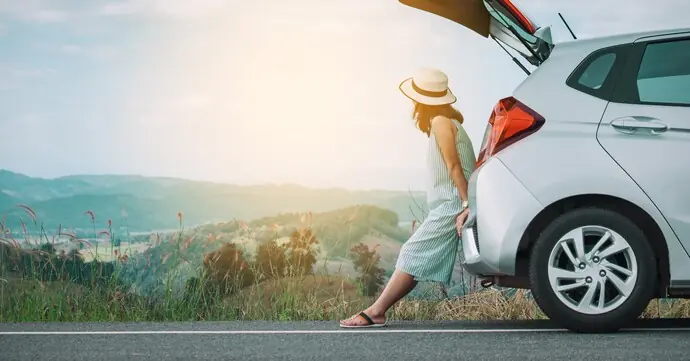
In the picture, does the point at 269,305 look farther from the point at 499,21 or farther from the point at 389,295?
the point at 499,21

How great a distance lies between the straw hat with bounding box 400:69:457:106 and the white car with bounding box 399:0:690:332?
74 centimetres

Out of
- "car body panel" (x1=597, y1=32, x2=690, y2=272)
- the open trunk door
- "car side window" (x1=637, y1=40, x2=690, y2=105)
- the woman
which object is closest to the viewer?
"car body panel" (x1=597, y1=32, x2=690, y2=272)

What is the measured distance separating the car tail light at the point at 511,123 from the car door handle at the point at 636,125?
444 mm

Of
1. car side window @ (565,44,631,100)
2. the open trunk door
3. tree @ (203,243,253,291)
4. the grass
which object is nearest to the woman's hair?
the open trunk door

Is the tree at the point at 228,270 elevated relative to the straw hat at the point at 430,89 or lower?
lower

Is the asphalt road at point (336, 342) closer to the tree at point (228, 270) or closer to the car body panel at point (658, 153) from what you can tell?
the car body panel at point (658, 153)

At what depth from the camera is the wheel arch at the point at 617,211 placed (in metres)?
6.41

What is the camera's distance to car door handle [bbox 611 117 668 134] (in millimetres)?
6363

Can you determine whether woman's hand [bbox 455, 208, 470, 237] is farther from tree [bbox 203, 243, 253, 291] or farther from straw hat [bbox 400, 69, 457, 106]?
tree [bbox 203, 243, 253, 291]

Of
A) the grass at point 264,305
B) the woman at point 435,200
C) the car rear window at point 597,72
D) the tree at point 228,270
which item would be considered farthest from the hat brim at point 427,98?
the tree at point 228,270

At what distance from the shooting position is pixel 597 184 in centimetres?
633

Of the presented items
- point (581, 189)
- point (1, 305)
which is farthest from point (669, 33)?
point (1, 305)

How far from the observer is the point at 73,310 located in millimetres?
9156

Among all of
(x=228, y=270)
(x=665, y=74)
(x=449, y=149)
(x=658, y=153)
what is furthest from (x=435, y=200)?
(x=228, y=270)
